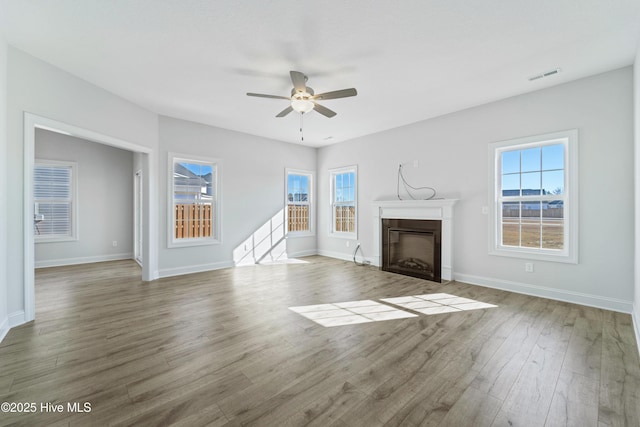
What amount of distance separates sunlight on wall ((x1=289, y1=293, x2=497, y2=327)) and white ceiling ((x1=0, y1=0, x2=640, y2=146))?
2.90m

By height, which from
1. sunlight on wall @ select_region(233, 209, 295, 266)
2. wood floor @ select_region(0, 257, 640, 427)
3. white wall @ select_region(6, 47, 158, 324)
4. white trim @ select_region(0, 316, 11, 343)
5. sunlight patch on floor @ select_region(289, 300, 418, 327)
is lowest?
wood floor @ select_region(0, 257, 640, 427)

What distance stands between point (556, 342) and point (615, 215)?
6.49 ft

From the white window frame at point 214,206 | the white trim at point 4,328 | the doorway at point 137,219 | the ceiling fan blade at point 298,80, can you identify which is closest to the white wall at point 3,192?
the white trim at point 4,328

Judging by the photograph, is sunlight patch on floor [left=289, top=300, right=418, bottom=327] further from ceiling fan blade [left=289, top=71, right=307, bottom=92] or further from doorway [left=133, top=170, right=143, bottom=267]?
doorway [left=133, top=170, right=143, bottom=267]

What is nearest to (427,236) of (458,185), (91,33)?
(458,185)

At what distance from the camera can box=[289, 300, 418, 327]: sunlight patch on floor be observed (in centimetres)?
296

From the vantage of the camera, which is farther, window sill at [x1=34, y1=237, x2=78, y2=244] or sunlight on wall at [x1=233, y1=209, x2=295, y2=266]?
sunlight on wall at [x1=233, y1=209, x2=295, y2=266]

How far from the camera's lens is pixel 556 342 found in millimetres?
2457

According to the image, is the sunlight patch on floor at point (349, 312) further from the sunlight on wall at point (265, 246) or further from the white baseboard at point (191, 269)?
the sunlight on wall at point (265, 246)

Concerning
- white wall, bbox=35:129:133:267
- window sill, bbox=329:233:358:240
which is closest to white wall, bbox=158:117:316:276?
window sill, bbox=329:233:358:240

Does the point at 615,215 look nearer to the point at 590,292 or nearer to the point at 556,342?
the point at 590,292

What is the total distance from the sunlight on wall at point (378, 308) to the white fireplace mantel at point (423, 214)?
3.24 feet

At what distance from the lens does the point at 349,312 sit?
319 centimetres

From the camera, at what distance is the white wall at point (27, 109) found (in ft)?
9.00
